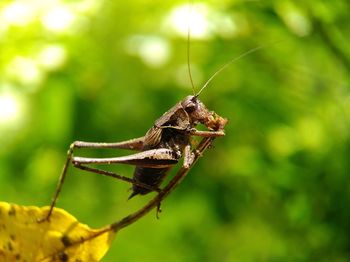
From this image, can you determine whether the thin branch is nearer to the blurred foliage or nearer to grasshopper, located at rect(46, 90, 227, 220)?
grasshopper, located at rect(46, 90, 227, 220)

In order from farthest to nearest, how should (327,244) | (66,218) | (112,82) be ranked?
(112,82), (327,244), (66,218)

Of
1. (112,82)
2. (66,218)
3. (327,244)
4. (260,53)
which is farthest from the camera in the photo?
(112,82)

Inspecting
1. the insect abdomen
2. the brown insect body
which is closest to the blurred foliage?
the brown insect body

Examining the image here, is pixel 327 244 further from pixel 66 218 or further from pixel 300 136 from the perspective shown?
pixel 66 218

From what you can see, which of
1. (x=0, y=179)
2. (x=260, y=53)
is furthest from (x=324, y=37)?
(x=0, y=179)

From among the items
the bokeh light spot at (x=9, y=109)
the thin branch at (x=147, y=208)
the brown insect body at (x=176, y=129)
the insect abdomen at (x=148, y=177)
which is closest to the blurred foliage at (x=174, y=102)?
the bokeh light spot at (x=9, y=109)

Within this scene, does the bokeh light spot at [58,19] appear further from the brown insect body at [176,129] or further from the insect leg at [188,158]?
the insect leg at [188,158]

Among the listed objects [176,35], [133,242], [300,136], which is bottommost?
[133,242]
